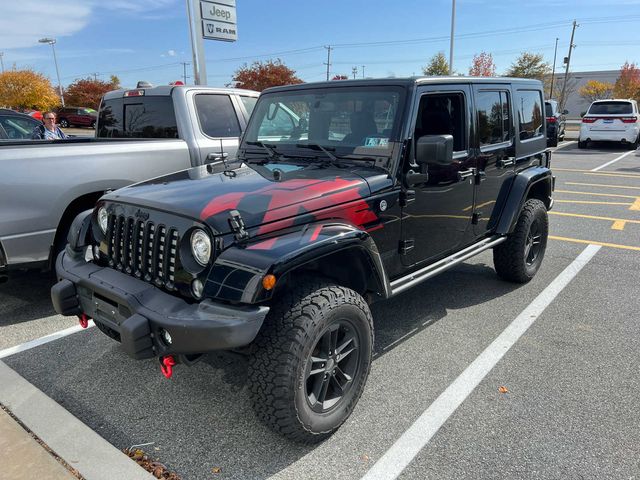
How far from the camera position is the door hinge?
3.25 m

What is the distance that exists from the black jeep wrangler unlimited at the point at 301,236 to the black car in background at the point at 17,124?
683cm

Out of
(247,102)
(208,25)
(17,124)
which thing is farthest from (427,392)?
(208,25)

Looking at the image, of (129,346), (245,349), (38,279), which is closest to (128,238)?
(129,346)

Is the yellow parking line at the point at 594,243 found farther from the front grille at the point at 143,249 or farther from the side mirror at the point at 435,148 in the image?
the front grille at the point at 143,249

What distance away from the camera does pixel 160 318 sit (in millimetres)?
2271

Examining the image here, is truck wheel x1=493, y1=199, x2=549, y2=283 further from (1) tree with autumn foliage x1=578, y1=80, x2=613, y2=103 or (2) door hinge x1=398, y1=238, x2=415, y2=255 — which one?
(1) tree with autumn foliage x1=578, y1=80, x2=613, y2=103

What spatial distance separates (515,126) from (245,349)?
3.29 metres

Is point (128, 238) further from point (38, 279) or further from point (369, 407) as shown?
point (38, 279)

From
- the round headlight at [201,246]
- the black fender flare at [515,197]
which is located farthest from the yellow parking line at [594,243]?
the round headlight at [201,246]

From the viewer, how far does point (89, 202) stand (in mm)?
4352

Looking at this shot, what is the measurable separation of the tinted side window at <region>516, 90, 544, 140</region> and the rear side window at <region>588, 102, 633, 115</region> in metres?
14.8

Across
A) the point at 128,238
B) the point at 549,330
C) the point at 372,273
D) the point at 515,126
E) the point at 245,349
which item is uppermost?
the point at 515,126

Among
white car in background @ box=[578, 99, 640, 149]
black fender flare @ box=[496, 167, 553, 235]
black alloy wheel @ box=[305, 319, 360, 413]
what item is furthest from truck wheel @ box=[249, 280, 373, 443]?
white car in background @ box=[578, 99, 640, 149]

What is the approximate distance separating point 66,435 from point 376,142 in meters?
2.46
